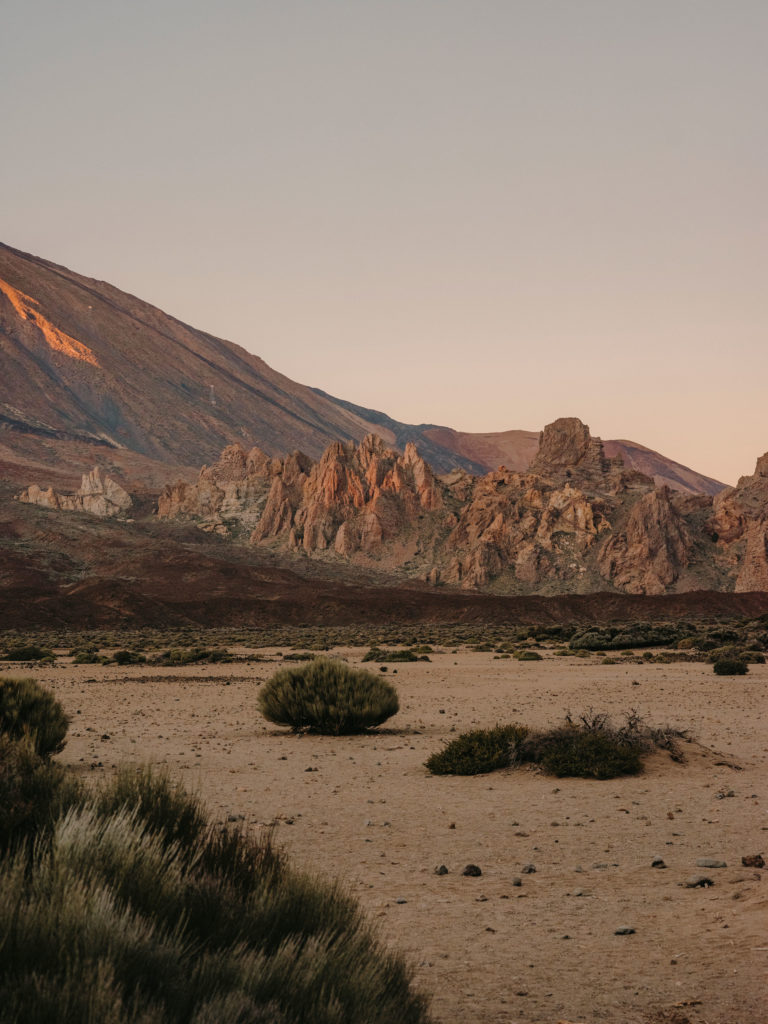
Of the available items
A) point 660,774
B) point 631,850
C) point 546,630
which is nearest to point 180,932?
point 631,850

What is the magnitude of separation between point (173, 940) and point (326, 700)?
16635mm

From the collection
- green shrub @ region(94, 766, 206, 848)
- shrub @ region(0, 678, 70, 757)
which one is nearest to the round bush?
shrub @ region(0, 678, 70, 757)

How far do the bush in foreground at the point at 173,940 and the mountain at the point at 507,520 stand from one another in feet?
397

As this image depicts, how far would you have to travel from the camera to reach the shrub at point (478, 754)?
1494 cm

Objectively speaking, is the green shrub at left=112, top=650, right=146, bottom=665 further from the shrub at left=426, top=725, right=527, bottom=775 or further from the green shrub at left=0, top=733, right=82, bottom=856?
the green shrub at left=0, top=733, right=82, bottom=856

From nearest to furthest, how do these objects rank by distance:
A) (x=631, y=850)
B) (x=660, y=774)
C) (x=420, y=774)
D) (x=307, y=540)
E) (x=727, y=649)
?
1. (x=631, y=850)
2. (x=660, y=774)
3. (x=420, y=774)
4. (x=727, y=649)
5. (x=307, y=540)

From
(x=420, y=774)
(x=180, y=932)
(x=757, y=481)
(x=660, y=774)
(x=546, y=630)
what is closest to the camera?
(x=180, y=932)

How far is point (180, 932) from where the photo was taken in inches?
150

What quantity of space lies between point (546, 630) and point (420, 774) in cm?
5576

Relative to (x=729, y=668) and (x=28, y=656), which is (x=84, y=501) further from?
(x=729, y=668)

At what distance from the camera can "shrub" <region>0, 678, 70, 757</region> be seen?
14.8 m

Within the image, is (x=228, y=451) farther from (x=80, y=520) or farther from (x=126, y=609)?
(x=126, y=609)

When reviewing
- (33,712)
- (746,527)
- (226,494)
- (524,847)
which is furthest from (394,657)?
(226,494)

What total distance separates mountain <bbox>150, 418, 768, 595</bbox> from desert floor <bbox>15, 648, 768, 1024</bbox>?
108 m
